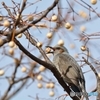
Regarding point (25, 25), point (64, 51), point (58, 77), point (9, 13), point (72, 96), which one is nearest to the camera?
point (25, 25)

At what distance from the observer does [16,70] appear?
3859mm

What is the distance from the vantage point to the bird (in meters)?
4.57

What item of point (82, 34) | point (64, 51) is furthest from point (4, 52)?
point (64, 51)

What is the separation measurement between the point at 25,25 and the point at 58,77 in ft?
3.35

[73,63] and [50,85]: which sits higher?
[50,85]

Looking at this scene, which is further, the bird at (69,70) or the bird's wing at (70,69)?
the bird's wing at (70,69)

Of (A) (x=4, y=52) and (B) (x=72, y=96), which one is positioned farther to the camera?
(B) (x=72, y=96)

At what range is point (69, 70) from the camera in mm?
4922

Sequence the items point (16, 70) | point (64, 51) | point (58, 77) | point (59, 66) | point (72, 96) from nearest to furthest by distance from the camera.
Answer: point (58, 77) → point (72, 96) → point (16, 70) → point (59, 66) → point (64, 51)

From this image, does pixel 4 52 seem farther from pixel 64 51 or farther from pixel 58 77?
pixel 64 51

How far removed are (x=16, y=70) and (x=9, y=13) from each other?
53.6 inches

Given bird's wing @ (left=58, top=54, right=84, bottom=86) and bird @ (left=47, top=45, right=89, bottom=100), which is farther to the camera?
bird's wing @ (left=58, top=54, right=84, bottom=86)

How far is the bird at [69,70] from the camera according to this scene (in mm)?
4570

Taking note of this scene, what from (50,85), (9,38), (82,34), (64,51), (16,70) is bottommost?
(64,51)
